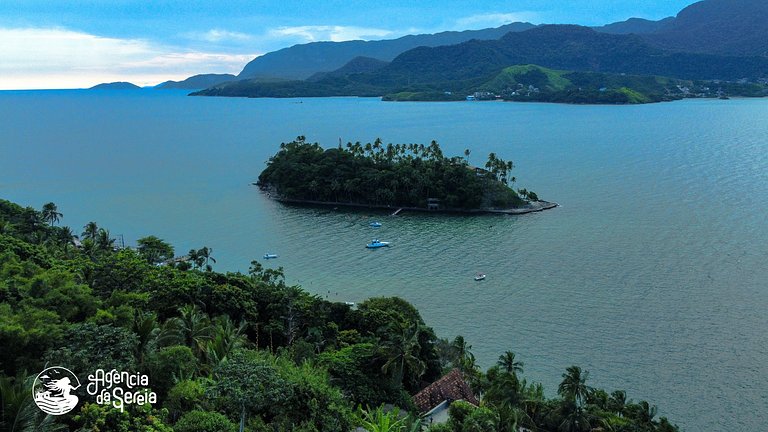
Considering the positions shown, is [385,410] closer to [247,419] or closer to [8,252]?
[247,419]

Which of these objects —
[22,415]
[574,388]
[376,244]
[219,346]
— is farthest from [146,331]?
[376,244]

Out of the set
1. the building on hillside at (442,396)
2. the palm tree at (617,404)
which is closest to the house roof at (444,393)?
the building on hillside at (442,396)

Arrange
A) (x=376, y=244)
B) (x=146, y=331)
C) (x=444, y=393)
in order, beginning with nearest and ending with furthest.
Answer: (x=146, y=331) < (x=444, y=393) < (x=376, y=244)

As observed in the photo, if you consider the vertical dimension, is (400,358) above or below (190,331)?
below

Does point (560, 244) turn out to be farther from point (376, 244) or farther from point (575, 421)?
point (575, 421)

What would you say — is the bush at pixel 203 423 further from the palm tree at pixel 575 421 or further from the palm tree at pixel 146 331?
the palm tree at pixel 575 421

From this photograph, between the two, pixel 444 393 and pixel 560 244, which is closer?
pixel 444 393

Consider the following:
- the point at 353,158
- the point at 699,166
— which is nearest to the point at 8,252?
the point at 353,158
